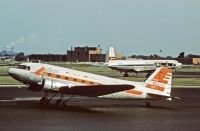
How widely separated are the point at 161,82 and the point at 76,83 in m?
5.78

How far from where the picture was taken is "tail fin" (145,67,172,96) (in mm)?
28078

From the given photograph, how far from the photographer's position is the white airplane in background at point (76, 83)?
85.3 ft

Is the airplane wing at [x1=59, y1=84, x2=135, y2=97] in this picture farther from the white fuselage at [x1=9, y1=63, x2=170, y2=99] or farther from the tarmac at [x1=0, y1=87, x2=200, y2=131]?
the tarmac at [x1=0, y1=87, x2=200, y2=131]

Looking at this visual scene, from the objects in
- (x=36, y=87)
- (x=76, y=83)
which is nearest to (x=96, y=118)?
(x=76, y=83)

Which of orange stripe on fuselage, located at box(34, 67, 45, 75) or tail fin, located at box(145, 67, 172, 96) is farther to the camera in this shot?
tail fin, located at box(145, 67, 172, 96)

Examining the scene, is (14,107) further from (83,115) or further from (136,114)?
(136,114)

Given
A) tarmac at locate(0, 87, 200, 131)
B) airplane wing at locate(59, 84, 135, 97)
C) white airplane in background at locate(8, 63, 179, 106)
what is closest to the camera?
tarmac at locate(0, 87, 200, 131)

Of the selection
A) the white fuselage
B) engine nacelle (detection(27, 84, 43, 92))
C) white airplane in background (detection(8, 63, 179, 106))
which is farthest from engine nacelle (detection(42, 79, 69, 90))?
engine nacelle (detection(27, 84, 43, 92))

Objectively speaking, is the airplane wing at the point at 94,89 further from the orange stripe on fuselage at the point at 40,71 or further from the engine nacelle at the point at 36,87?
the orange stripe on fuselage at the point at 40,71

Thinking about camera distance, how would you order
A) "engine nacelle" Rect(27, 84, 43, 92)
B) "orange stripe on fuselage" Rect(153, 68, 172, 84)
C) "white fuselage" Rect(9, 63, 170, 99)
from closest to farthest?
"engine nacelle" Rect(27, 84, 43, 92) → "white fuselage" Rect(9, 63, 170, 99) → "orange stripe on fuselage" Rect(153, 68, 172, 84)

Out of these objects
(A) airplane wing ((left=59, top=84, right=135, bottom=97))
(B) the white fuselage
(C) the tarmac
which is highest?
(B) the white fuselage

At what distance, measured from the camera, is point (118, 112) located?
2469 cm

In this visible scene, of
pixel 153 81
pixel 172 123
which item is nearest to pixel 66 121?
pixel 172 123

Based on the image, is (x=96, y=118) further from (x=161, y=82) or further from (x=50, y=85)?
(x=161, y=82)
